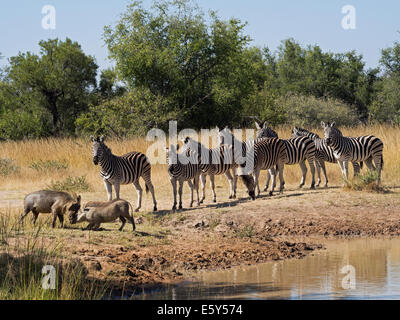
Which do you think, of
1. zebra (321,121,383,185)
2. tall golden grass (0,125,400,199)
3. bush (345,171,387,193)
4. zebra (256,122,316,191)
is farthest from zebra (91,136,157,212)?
zebra (321,121,383,185)

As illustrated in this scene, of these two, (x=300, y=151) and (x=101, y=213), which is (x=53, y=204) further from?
(x=300, y=151)

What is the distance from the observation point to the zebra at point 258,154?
51.5 feet

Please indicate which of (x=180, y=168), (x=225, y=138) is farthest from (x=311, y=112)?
(x=180, y=168)

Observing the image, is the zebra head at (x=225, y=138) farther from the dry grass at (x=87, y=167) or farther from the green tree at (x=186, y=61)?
the green tree at (x=186, y=61)

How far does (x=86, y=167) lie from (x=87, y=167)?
0.12 ft

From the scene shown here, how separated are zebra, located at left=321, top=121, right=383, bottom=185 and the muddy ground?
972 mm

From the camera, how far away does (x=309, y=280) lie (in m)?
9.27

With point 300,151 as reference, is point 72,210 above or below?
below

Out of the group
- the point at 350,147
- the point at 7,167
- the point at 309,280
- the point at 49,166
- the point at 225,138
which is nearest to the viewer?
the point at 309,280

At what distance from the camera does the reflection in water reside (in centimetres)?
843

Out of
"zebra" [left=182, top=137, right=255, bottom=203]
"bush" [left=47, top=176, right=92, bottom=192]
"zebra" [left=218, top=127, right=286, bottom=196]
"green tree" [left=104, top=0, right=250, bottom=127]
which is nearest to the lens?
"zebra" [left=182, top=137, right=255, bottom=203]

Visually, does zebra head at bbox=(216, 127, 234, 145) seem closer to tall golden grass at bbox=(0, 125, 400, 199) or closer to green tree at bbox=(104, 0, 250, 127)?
tall golden grass at bbox=(0, 125, 400, 199)
